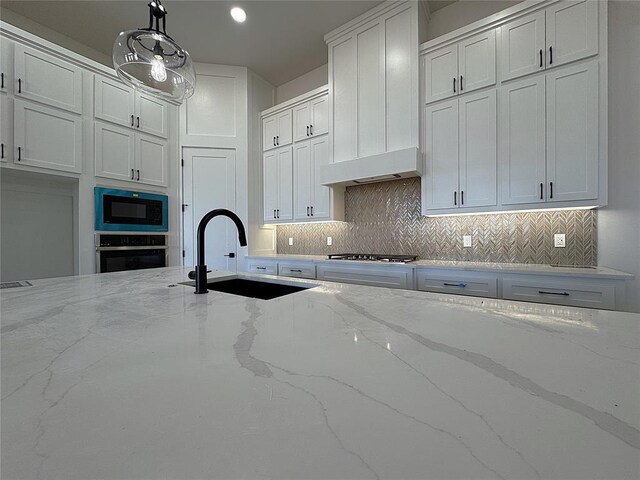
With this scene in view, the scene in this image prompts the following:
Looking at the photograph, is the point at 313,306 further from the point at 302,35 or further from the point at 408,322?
the point at 302,35

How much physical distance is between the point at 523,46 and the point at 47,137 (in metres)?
4.00

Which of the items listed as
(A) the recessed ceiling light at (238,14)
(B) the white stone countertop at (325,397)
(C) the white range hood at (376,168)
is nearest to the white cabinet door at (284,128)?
(C) the white range hood at (376,168)

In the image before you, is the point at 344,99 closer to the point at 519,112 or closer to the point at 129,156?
the point at 519,112

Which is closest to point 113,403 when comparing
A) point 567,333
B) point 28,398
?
point 28,398

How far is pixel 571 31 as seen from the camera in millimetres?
1979

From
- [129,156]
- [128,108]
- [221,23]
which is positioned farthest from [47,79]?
[221,23]

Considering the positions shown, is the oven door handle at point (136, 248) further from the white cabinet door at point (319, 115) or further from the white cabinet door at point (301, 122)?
the white cabinet door at point (319, 115)

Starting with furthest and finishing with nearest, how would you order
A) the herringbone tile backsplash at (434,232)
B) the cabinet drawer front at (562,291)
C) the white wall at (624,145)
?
1. the herringbone tile backsplash at (434,232)
2. the white wall at (624,145)
3. the cabinet drawer front at (562,291)

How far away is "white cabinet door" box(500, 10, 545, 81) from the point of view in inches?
81.7

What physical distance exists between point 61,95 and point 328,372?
3.58m

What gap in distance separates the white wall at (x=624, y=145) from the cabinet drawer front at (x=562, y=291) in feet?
1.02

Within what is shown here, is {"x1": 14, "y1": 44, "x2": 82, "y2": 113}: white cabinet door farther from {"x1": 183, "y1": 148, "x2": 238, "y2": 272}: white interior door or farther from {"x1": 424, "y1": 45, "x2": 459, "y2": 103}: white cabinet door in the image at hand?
{"x1": 424, "y1": 45, "x2": 459, "y2": 103}: white cabinet door

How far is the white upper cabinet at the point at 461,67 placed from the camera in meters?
2.26

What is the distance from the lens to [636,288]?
1868mm
